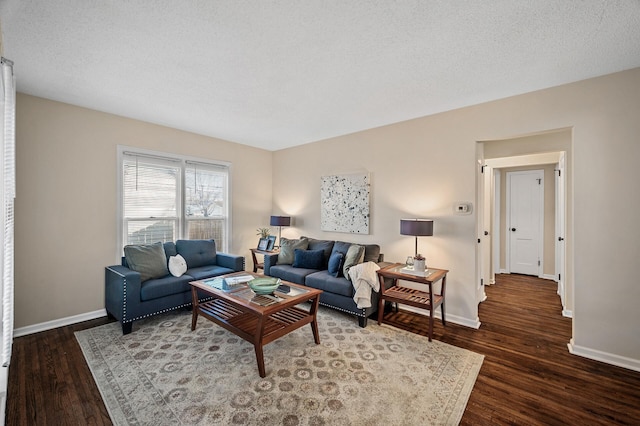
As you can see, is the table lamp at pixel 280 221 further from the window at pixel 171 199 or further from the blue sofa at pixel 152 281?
the blue sofa at pixel 152 281

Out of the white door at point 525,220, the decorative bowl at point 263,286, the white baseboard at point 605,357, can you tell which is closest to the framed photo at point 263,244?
the decorative bowl at point 263,286

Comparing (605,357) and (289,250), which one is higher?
(289,250)

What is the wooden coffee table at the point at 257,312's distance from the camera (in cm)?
229

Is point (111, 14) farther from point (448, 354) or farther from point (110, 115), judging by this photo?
point (448, 354)

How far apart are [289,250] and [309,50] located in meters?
2.89

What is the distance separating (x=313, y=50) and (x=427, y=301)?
278cm

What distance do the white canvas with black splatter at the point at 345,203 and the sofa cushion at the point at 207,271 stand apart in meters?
1.78

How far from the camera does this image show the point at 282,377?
2172 mm

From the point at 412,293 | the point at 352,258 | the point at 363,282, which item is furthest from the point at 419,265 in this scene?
the point at 352,258

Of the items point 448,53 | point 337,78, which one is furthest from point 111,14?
point 448,53

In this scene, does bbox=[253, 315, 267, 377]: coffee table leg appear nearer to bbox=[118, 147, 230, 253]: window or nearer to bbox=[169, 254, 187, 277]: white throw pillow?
bbox=[169, 254, 187, 277]: white throw pillow

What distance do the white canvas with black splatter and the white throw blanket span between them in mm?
1007

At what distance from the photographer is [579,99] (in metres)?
2.58

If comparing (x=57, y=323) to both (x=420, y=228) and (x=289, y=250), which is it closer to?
(x=289, y=250)
